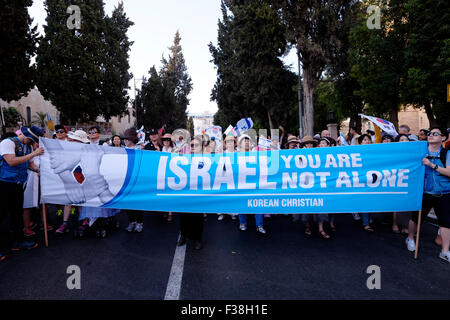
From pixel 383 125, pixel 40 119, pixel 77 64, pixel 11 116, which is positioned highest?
pixel 77 64

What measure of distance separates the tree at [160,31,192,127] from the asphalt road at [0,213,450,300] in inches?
2005

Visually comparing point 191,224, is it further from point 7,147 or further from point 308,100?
point 308,100

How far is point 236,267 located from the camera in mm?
3551

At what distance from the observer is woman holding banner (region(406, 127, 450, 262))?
12.2 feet

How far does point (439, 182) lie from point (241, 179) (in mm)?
2808

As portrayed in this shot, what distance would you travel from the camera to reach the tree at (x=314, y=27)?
51.6 ft

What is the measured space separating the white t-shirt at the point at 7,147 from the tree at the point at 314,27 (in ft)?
49.0

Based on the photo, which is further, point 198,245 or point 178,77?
point 178,77

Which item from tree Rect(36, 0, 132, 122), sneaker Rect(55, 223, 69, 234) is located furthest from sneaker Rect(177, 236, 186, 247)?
tree Rect(36, 0, 132, 122)

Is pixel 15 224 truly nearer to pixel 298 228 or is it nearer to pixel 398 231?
pixel 298 228

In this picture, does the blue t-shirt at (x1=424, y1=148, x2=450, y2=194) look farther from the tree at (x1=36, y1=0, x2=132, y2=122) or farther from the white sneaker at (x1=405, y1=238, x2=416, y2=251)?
the tree at (x1=36, y1=0, x2=132, y2=122)

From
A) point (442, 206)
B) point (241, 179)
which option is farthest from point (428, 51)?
point (241, 179)

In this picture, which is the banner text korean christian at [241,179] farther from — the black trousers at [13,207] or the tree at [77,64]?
the tree at [77,64]
